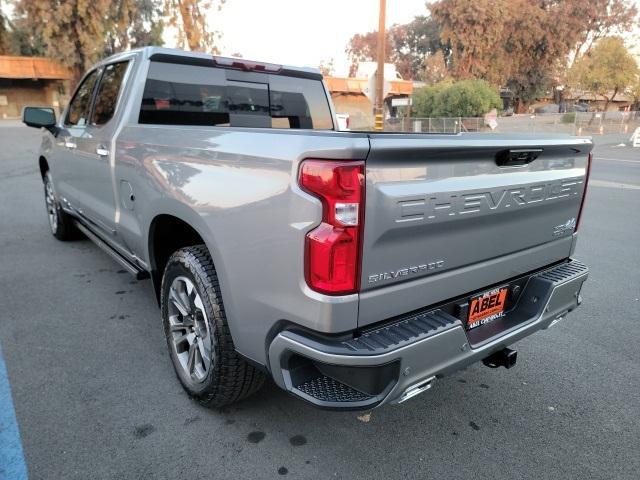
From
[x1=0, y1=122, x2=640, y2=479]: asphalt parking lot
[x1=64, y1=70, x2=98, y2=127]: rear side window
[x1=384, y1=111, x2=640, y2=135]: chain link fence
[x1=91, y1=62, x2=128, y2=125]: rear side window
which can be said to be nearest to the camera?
[x1=0, y1=122, x2=640, y2=479]: asphalt parking lot

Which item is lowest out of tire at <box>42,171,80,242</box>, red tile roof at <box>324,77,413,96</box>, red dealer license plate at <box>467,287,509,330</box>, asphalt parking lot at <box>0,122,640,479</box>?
asphalt parking lot at <box>0,122,640,479</box>

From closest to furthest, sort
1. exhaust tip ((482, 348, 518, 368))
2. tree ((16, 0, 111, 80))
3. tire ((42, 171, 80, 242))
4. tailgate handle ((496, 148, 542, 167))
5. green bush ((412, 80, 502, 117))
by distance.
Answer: tailgate handle ((496, 148, 542, 167)), exhaust tip ((482, 348, 518, 368)), tire ((42, 171, 80, 242)), tree ((16, 0, 111, 80)), green bush ((412, 80, 502, 117))

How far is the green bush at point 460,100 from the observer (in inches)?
1321

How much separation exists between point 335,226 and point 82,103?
152 inches

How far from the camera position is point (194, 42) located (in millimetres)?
31547

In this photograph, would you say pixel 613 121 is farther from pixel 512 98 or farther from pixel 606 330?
pixel 606 330

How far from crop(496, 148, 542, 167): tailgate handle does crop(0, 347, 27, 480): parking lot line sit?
8.48 ft

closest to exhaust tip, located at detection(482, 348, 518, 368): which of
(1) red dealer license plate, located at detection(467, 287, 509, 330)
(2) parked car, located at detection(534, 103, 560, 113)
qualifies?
(1) red dealer license plate, located at detection(467, 287, 509, 330)

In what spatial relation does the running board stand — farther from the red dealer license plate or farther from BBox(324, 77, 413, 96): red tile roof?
BBox(324, 77, 413, 96): red tile roof

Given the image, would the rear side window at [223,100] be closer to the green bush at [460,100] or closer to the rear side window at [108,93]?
the rear side window at [108,93]

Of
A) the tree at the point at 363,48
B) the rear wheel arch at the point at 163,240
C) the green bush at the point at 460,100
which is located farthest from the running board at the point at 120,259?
the tree at the point at 363,48

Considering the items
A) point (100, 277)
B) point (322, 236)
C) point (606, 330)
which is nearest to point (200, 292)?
point (322, 236)

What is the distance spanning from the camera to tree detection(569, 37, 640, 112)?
38.2 meters

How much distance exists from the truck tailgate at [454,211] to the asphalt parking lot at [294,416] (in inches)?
32.9
